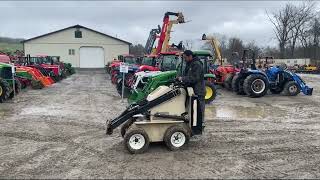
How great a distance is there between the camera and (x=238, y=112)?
12828 mm

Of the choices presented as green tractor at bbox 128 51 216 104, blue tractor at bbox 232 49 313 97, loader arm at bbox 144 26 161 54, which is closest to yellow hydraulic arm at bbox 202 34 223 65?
loader arm at bbox 144 26 161 54

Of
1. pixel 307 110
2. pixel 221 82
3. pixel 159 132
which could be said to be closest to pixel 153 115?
pixel 159 132

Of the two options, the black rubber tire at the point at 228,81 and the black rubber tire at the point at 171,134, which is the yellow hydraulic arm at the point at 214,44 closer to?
the black rubber tire at the point at 228,81

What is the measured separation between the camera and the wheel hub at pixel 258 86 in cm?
1691

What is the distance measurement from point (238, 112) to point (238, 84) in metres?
5.08

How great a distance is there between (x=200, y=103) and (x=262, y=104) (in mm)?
7640

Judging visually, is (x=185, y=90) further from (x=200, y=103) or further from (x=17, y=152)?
(x=17, y=152)

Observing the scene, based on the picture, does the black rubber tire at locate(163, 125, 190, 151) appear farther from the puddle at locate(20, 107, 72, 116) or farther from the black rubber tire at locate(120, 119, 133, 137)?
the puddle at locate(20, 107, 72, 116)

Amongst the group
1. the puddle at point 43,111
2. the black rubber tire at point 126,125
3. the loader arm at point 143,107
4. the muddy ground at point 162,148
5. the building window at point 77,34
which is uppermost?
the building window at point 77,34

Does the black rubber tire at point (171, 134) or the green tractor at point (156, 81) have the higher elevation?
the green tractor at point (156, 81)

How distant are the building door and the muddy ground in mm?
39081

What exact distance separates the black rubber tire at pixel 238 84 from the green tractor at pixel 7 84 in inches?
365

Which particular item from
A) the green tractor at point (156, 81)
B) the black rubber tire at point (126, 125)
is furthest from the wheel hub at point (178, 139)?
the green tractor at point (156, 81)

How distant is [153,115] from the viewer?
25.2 feet
